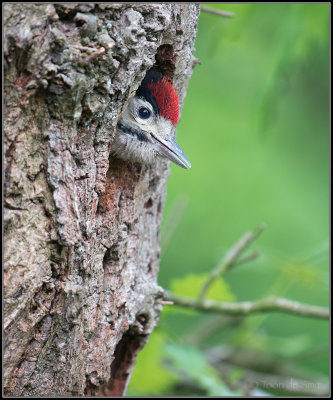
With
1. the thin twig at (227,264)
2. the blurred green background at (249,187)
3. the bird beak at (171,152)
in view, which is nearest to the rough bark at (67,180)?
the bird beak at (171,152)

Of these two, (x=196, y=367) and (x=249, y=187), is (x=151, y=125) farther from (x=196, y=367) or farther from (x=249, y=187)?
(x=249, y=187)

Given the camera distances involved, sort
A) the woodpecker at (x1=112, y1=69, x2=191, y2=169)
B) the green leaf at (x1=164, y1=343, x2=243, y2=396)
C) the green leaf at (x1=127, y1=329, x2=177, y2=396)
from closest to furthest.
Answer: the woodpecker at (x1=112, y1=69, x2=191, y2=169) → the green leaf at (x1=164, y1=343, x2=243, y2=396) → the green leaf at (x1=127, y1=329, x2=177, y2=396)

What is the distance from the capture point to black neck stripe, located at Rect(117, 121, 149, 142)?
112 inches

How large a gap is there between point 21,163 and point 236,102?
523 cm

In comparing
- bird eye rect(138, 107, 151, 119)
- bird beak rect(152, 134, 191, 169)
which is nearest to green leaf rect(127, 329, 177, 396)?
bird beak rect(152, 134, 191, 169)

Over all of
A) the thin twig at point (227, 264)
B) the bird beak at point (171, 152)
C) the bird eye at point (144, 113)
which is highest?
the bird eye at point (144, 113)

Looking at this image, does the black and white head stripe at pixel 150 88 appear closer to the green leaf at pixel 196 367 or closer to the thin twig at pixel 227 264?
the thin twig at pixel 227 264

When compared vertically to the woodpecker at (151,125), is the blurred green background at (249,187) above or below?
below

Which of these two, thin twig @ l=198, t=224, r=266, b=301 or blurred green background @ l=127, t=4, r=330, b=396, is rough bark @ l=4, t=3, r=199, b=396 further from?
blurred green background @ l=127, t=4, r=330, b=396

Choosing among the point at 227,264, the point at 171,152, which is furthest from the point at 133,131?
the point at 227,264

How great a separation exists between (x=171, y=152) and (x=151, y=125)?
0.70 ft

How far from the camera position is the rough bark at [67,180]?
193cm

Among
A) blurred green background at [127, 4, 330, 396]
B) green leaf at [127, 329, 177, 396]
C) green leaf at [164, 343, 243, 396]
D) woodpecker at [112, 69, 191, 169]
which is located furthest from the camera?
blurred green background at [127, 4, 330, 396]

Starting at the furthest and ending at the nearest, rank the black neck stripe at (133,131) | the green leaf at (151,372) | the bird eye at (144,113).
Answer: the green leaf at (151,372), the bird eye at (144,113), the black neck stripe at (133,131)
